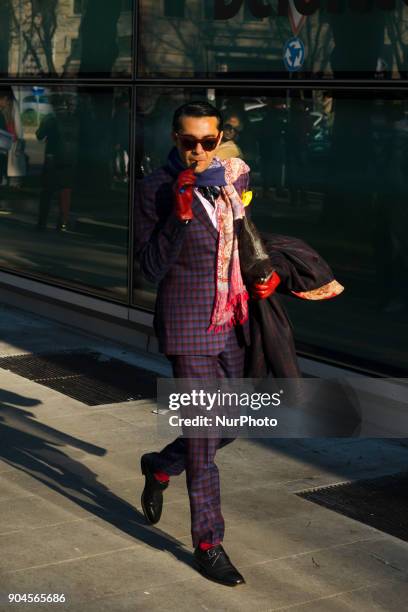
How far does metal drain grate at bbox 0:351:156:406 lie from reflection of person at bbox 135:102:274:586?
3.35m

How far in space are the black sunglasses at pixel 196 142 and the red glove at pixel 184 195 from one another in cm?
19

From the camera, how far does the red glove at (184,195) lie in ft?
17.9

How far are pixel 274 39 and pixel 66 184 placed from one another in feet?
11.8

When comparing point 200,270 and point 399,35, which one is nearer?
point 200,270

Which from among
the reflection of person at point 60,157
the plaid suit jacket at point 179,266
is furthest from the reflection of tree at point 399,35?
the reflection of person at point 60,157

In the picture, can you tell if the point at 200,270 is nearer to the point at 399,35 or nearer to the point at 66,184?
the point at 399,35

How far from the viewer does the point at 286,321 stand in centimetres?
596

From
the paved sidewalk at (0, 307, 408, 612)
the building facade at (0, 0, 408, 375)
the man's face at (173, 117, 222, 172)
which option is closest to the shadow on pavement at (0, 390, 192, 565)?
the paved sidewalk at (0, 307, 408, 612)

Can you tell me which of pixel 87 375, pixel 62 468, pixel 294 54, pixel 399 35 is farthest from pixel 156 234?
pixel 87 375

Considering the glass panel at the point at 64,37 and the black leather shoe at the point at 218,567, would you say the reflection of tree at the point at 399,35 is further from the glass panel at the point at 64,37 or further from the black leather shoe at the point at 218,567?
the black leather shoe at the point at 218,567

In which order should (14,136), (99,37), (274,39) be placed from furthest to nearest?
(14,136), (99,37), (274,39)

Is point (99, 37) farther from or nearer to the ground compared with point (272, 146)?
farther from the ground

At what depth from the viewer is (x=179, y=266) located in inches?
226

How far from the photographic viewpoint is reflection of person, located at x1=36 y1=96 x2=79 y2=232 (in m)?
12.4
